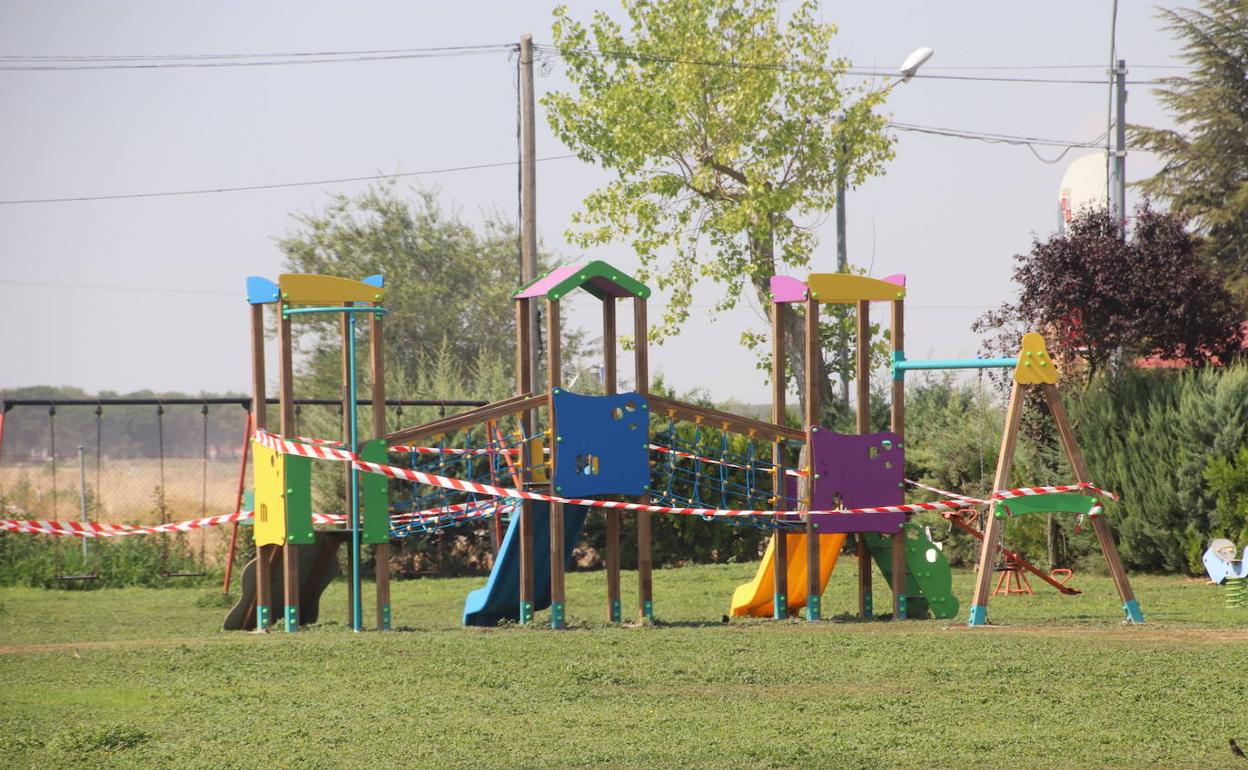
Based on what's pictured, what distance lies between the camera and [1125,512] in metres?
17.8

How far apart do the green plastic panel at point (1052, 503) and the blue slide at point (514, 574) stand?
11.0 ft

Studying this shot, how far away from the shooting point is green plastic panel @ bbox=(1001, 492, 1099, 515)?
1208cm

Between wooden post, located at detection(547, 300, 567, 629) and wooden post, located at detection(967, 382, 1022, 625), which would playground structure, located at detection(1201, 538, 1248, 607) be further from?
wooden post, located at detection(547, 300, 567, 629)

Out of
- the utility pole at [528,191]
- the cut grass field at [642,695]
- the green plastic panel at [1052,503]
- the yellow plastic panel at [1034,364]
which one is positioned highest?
the utility pole at [528,191]

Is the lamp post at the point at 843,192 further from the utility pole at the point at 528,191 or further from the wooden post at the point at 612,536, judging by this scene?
the wooden post at the point at 612,536

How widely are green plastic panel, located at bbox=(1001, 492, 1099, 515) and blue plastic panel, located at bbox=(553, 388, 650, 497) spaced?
9.27ft

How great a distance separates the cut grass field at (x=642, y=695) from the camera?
724 cm

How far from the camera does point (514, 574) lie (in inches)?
497

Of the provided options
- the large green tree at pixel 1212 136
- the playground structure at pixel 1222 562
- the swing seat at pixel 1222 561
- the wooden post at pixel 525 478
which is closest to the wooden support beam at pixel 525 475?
the wooden post at pixel 525 478

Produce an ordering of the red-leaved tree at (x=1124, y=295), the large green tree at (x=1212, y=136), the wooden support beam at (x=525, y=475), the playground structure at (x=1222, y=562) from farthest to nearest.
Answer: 1. the large green tree at (x=1212, y=136)
2. the red-leaved tree at (x=1124, y=295)
3. the playground structure at (x=1222, y=562)
4. the wooden support beam at (x=525, y=475)

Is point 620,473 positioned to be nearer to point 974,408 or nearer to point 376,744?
point 376,744

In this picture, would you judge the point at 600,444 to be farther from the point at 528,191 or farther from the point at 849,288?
the point at 528,191

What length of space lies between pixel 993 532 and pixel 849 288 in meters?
2.35

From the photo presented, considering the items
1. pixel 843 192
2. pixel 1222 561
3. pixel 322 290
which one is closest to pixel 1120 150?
pixel 843 192
